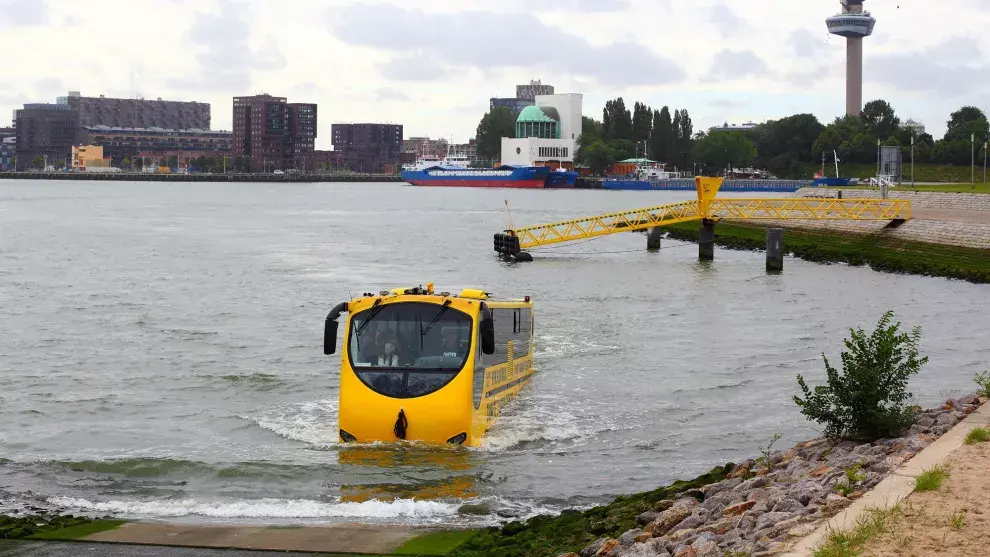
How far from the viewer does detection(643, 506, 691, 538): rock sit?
43.5 feet

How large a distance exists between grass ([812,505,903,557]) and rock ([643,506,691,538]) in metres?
2.41

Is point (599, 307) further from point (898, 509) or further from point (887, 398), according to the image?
point (898, 509)

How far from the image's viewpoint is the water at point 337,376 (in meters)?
18.3

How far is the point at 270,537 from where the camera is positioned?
1491 centimetres

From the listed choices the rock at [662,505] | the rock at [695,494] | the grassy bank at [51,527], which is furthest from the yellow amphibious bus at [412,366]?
the rock at [662,505]

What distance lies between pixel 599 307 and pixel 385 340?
25171 mm

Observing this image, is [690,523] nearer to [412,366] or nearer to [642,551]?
[642,551]

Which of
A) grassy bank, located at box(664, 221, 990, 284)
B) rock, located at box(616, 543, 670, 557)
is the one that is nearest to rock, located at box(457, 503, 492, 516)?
rock, located at box(616, 543, 670, 557)

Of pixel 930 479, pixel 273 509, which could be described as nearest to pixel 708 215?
pixel 273 509

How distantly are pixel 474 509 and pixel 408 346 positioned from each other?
3.19m

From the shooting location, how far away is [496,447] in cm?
2028

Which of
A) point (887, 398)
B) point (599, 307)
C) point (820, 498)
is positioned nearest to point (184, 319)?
point (599, 307)

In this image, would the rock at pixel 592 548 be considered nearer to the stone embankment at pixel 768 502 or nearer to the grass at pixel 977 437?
the stone embankment at pixel 768 502

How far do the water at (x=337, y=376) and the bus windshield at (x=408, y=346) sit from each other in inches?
40.7
